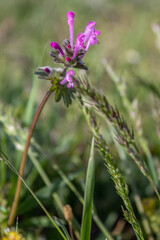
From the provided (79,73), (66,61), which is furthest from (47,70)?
→ (79,73)

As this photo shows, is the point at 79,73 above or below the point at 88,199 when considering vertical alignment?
above

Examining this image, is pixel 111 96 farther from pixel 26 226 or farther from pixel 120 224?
pixel 26 226

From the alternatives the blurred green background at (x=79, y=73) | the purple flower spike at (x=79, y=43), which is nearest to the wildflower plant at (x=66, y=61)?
the purple flower spike at (x=79, y=43)

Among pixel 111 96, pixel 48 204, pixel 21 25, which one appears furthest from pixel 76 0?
pixel 48 204

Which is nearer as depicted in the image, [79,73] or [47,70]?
[47,70]

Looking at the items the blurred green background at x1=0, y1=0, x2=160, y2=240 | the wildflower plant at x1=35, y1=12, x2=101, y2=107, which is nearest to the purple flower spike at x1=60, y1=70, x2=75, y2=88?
the wildflower plant at x1=35, y1=12, x2=101, y2=107

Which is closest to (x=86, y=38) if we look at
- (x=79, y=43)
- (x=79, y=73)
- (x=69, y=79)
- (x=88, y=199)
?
(x=79, y=43)

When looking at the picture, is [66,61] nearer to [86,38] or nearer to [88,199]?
[86,38]

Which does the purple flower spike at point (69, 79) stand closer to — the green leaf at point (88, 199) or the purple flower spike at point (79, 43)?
the purple flower spike at point (79, 43)

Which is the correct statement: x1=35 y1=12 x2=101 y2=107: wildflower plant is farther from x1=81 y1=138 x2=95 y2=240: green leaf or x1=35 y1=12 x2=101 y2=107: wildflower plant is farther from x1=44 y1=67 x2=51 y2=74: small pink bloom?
x1=81 y1=138 x2=95 y2=240: green leaf
